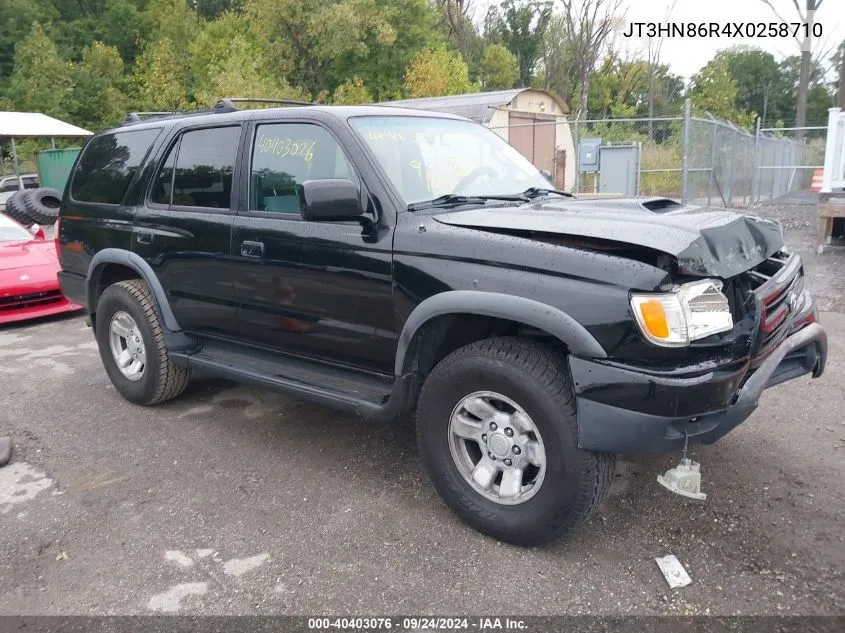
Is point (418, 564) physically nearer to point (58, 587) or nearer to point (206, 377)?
point (58, 587)

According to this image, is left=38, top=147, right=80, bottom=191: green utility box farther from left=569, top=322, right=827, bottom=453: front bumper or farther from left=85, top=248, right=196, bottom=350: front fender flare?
left=569, top=322, right=827, bottom=453: front bumper

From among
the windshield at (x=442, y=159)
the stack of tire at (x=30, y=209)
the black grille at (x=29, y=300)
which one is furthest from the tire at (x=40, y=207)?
the windshield at (x=442, y=159)

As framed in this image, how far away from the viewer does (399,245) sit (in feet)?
10.9

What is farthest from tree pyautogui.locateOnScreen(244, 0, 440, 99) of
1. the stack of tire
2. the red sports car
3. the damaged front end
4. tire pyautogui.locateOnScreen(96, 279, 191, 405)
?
the damaged front end

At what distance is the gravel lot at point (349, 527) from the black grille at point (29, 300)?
3.31 metres

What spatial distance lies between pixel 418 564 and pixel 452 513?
1.40 feet

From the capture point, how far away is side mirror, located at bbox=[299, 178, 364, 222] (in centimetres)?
317

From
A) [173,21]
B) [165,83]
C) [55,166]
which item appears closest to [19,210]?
[55,166]

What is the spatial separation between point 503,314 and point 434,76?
92.2 feet

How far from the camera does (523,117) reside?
20.8 metres

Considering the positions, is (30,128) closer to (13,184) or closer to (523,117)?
(13,184)

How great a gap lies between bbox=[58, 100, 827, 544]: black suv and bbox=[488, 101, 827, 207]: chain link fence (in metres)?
7.12

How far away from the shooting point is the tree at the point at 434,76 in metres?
29.1

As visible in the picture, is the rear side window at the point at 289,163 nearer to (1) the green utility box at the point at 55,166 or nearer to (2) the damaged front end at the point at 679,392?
(2) the damaged front end at the point at 679,392
